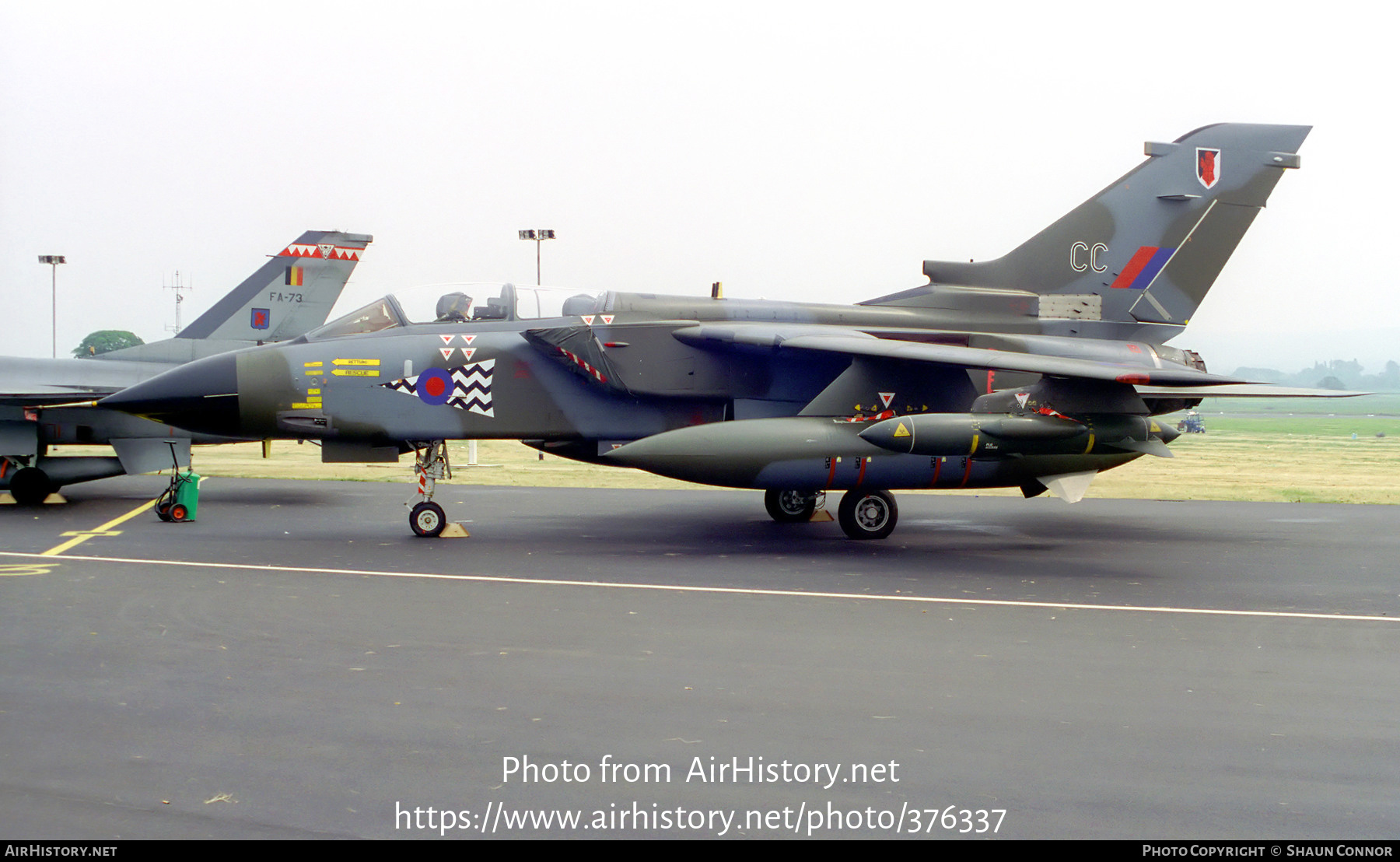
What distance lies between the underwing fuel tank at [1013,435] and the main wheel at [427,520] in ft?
15.7

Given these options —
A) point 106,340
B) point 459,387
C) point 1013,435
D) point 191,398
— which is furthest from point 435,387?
point 106,340

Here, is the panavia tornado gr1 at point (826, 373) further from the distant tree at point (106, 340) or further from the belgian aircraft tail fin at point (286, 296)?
the distant tree at point (106, 340)

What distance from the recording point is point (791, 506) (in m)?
14.6

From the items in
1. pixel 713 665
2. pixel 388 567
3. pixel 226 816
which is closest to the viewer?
pixel 226 816

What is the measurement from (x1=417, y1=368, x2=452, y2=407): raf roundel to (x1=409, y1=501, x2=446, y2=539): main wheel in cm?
116

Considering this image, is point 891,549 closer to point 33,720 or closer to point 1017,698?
point 1017,698

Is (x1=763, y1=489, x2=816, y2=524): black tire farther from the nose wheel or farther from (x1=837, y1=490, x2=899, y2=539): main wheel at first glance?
(x1=837, y1=490, x2=899, y2=539): main wheel

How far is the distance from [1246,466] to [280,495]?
73.1 ft

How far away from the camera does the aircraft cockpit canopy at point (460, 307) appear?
12914mm

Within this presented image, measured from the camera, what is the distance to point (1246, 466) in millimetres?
27578

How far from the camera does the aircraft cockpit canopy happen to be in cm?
1291

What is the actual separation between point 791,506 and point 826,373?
2.07 meters

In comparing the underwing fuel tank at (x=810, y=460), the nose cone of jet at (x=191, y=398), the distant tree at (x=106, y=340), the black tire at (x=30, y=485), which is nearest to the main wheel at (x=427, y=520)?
the underwing fuel tank at (x=810, y=460)

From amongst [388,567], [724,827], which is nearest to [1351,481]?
[388,567]
